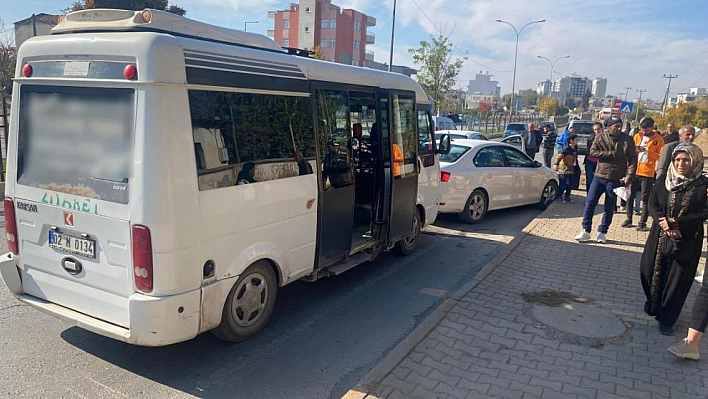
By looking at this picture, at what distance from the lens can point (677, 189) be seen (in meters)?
4.45

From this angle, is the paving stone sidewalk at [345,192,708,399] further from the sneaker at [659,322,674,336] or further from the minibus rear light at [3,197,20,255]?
the minibus rear light at [3,197,20,255]

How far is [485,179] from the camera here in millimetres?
9320

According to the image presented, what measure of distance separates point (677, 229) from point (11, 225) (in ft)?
18.7

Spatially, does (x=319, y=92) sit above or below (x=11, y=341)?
above

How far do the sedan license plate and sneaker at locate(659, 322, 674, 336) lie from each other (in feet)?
16.3

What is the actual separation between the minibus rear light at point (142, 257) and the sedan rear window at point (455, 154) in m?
6.65

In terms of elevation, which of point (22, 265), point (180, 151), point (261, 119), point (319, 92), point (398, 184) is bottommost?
point (22, 265)

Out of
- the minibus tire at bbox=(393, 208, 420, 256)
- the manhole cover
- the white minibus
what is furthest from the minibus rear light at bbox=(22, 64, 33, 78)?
the manhole cover

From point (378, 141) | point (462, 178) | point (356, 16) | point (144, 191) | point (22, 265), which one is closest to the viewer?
point (144, 191)

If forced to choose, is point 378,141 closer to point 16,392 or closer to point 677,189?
point 677,189

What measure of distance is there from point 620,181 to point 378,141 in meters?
4.19

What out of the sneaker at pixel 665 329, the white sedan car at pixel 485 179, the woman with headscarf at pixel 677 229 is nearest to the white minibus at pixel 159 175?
the woman with headscarf at pixel 677 229

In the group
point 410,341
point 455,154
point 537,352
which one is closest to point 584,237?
point 455,154

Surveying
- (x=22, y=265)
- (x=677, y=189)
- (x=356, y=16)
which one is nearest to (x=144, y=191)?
(x=22, y=265)
